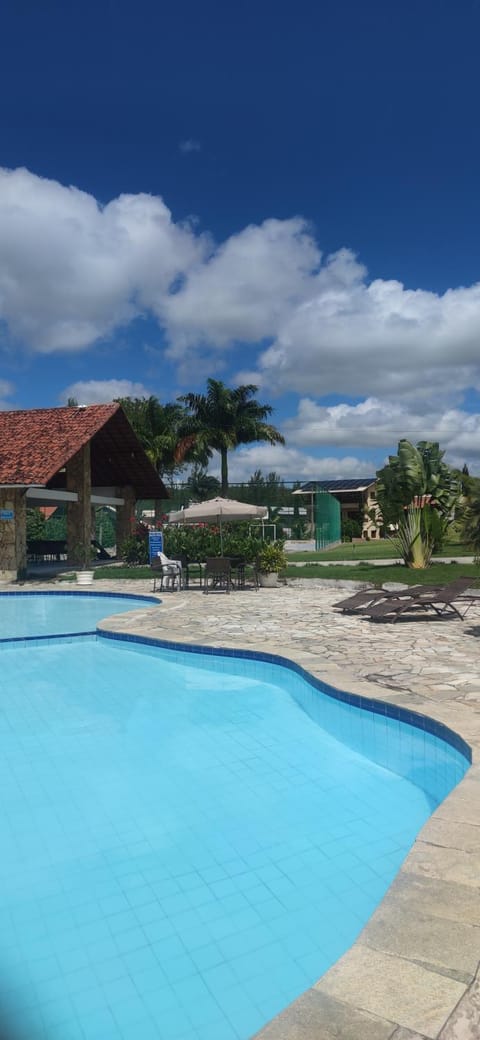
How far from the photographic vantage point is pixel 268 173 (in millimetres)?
15648

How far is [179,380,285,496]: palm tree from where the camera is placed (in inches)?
1373

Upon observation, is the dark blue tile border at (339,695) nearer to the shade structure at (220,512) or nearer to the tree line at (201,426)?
the shade structure at (220,512)

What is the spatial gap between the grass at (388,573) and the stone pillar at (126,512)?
10030 mm

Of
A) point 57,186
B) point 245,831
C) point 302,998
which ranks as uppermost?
point 57,186

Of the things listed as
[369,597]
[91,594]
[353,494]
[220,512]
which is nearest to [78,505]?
[91,594]

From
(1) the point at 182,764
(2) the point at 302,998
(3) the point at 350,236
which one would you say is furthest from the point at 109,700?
(3) the point at 350,236

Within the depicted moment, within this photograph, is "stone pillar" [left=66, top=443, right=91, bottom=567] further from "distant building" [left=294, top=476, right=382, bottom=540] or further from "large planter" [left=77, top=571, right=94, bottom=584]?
"distant building" [left=294, top=476, right=382, bottom=540]

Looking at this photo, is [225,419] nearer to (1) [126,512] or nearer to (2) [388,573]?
(1) [126,512]

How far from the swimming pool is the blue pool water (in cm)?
452

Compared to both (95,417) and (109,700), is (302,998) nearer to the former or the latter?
(109,700)

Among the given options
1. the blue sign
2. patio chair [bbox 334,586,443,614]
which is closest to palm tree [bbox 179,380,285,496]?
the blue sign

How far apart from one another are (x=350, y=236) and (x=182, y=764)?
15575 mm

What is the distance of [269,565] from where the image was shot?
16.3 metres

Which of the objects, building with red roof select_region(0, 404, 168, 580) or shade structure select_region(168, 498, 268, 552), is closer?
shade structure select_region(168, 498, 268, 552)
